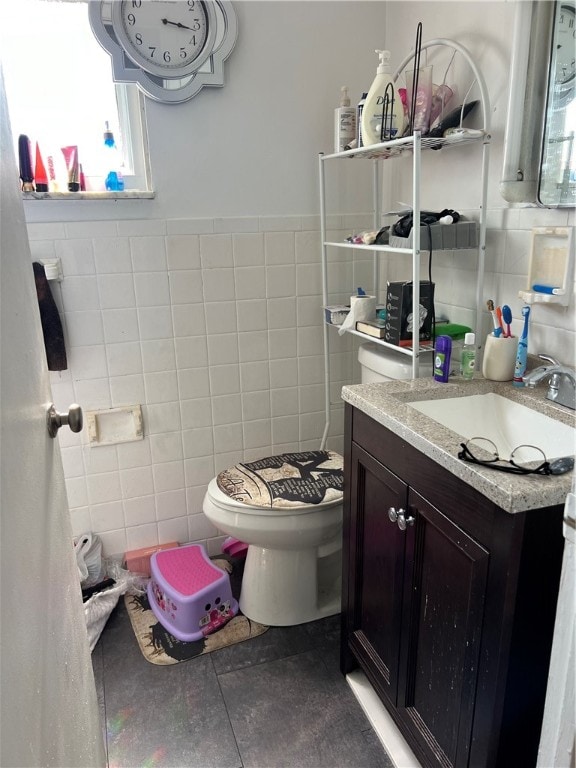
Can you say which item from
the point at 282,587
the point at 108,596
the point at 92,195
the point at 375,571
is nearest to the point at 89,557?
the point at 108,596

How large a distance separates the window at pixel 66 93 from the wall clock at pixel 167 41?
0.07 meters

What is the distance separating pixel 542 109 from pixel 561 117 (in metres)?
0.07

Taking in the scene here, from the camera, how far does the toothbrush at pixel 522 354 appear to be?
4.39ft

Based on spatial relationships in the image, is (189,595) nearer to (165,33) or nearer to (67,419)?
(67,419)

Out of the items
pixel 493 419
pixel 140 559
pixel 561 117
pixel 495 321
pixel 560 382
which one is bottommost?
pixel 140 559

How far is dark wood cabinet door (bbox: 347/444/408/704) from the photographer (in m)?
1.24

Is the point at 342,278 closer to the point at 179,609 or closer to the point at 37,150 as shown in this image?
the point at 37,150

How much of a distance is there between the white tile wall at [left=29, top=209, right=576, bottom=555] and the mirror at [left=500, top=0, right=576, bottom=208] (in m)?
0.33

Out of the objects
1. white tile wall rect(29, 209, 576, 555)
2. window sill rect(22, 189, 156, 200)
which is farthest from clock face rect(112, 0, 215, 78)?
white tile wall rect(29, 209, 576, 555)

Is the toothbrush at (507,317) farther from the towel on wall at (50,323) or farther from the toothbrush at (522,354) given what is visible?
the towel on wall at (50,323)

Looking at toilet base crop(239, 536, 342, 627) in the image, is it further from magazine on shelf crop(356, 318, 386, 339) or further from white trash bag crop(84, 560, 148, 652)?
magazine on shelf crop(356, 318, 386, 339)

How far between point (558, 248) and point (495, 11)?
2.15 feet

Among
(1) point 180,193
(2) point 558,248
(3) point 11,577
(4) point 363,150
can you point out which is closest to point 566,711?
(3) point 11,577

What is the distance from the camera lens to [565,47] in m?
1.22
